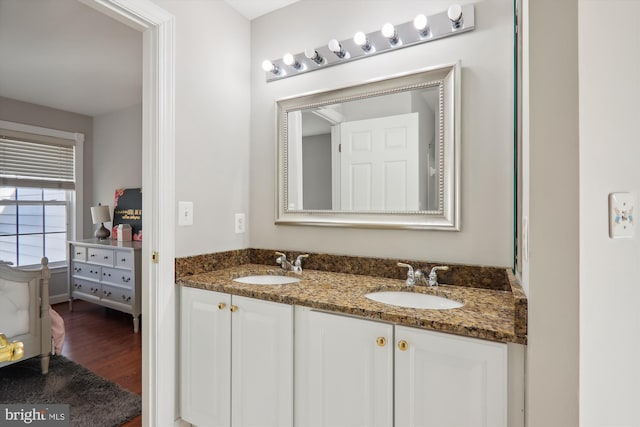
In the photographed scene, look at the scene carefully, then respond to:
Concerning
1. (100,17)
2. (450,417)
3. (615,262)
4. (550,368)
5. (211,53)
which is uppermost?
(100,17)

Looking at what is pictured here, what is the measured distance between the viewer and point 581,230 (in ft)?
2.71

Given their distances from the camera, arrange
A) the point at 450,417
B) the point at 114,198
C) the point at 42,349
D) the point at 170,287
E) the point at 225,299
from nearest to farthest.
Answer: the point at 450,417 < the point at 225,299 < the point at 170,287 < the point at 42,349 < the point at 114,198

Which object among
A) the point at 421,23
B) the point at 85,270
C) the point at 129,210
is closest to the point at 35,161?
the point at 129,210

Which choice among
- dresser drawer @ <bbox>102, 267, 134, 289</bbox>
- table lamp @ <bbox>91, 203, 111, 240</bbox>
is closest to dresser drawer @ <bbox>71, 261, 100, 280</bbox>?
dresser drawer @ <bbox>102, 267, 134, 289</bbox>

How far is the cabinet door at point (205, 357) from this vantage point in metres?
1.52

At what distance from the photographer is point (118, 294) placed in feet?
11.3

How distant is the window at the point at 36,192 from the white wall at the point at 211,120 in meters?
3.37

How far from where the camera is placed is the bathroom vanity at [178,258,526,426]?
1.02 meters

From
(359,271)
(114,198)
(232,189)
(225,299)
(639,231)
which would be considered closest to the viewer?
(639,231)

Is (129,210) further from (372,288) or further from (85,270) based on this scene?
(372,288)

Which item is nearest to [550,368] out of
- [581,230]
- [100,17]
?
[581,230]

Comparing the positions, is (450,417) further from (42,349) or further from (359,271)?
(42,349)

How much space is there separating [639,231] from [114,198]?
4.78 meters

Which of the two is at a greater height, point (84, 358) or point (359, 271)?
point (359, 271)
